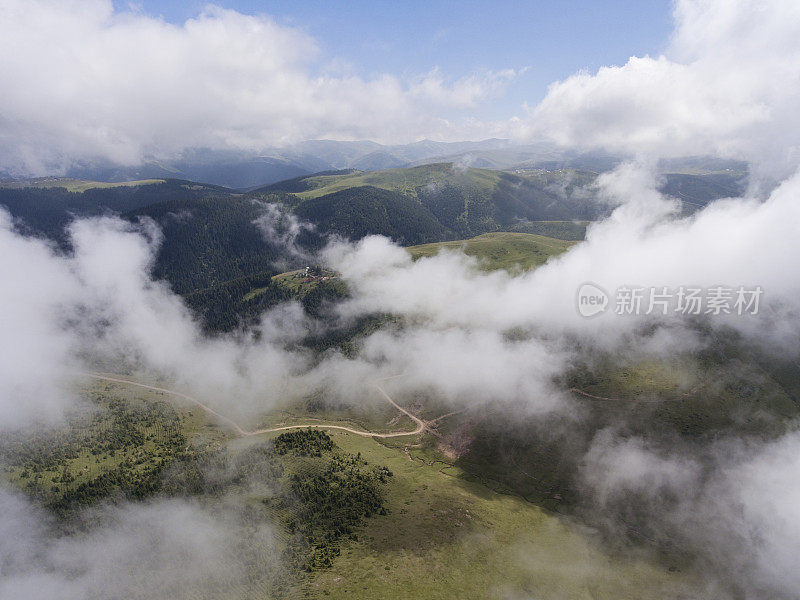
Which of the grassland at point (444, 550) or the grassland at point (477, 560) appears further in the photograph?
the grassland at point (477, 560)

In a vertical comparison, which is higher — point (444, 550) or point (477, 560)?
point (444, 550)

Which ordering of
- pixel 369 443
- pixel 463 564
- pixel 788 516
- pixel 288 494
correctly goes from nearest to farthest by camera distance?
pixel 463 564 → pixel 788 516 → pixel 288 494 → pixel 369 443

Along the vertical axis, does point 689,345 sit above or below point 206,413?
above

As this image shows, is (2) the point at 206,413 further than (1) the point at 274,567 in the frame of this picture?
Yes

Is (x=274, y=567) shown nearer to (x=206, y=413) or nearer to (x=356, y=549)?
(x=356, y=549)

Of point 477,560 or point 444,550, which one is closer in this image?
point 477,560

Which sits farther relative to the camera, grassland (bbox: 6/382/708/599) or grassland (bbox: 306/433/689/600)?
grassland (bbox: 306/433/689/600)

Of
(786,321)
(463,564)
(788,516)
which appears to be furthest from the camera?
(786,321)

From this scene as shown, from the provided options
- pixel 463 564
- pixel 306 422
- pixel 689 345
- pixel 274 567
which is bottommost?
pixel 306 422

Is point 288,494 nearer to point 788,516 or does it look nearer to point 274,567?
point 274,567

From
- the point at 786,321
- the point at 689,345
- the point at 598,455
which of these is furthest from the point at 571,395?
the point at 786,321
